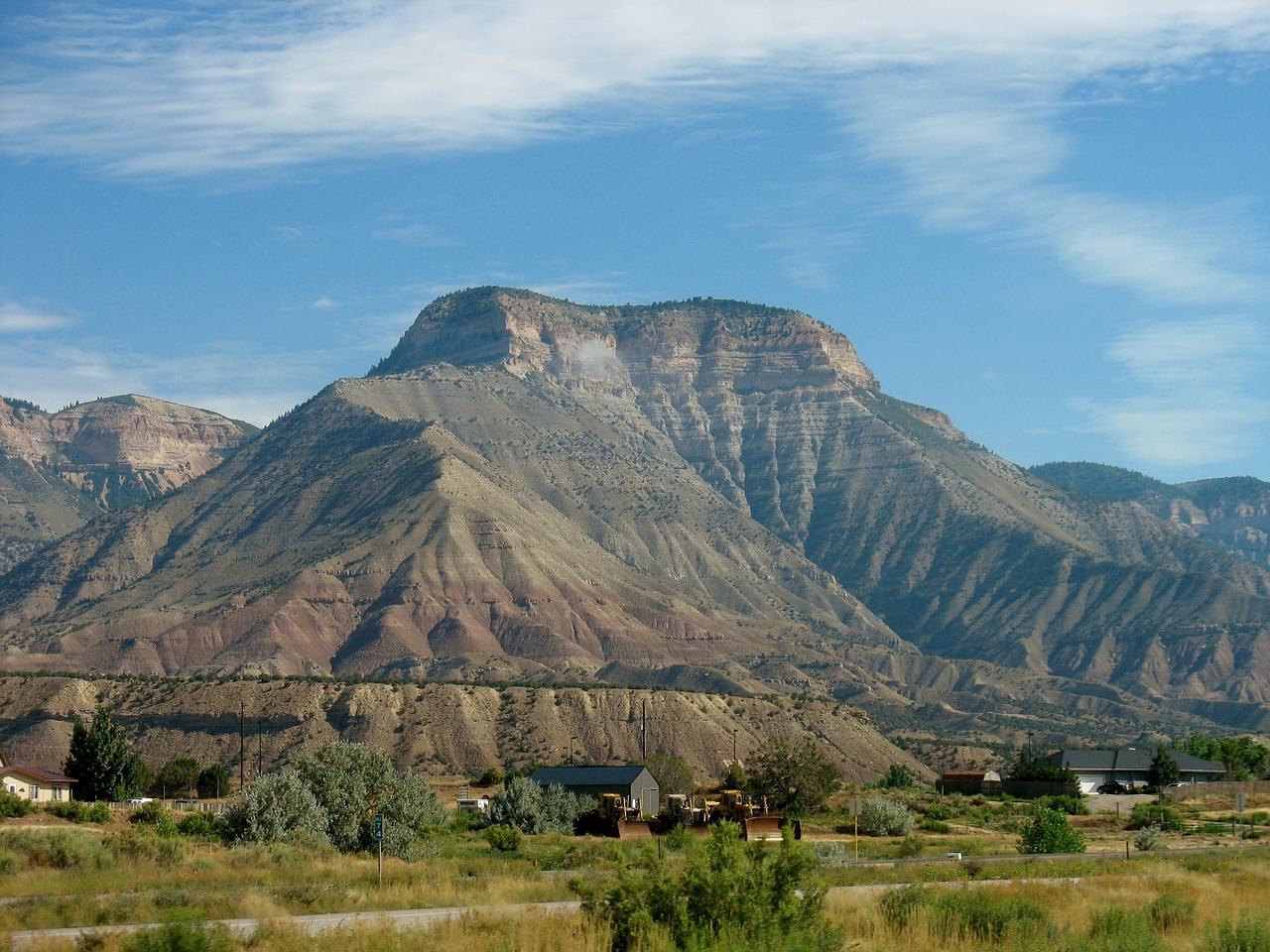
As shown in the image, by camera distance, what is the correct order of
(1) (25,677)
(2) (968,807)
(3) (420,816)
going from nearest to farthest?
(3) (420,816)
(2) (968,807)
(1) (25,677)

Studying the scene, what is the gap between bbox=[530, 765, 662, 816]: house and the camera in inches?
2805

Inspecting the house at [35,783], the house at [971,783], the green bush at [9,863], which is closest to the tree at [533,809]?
the house at [35,783]

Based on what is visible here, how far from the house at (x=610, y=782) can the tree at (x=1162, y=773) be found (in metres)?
40.8

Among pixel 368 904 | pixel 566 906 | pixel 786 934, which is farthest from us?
pixel 368 904

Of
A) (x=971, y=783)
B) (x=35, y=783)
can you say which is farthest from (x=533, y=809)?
(x=971, y=783)

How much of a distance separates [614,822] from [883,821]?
13623mm

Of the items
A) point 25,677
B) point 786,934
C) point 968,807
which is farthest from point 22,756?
point 786,934

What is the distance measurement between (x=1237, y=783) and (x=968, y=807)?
19645mm

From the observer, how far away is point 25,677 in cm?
12656

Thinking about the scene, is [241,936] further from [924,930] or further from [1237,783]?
[1237,783]

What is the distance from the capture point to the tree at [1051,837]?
53.4 meters

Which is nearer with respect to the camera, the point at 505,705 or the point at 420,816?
the point at 420,816

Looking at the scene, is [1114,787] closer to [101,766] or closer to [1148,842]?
[1148,842]

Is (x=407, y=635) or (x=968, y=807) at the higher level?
(x=407, y=635)
